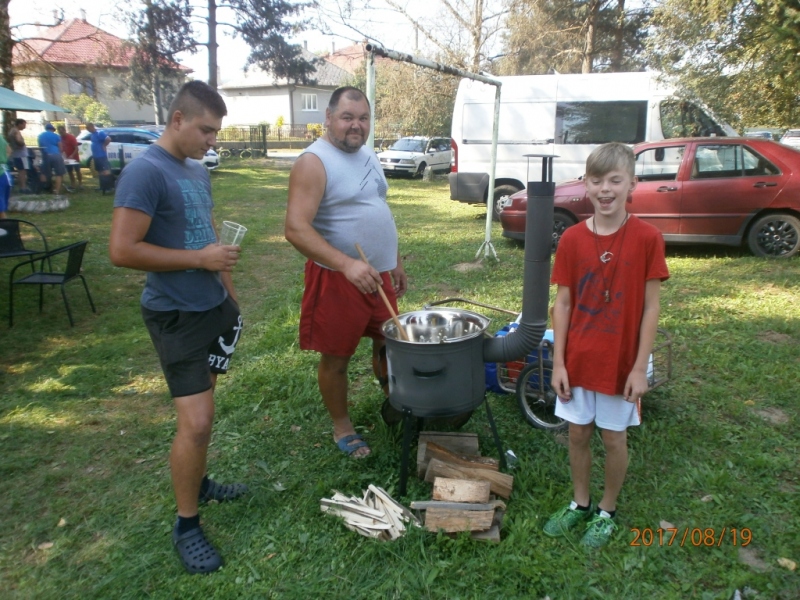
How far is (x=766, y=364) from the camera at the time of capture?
171 inches

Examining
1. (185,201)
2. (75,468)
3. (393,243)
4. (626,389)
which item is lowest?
(75,468)

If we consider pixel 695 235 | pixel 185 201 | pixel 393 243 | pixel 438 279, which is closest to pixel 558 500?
pixel 393 243

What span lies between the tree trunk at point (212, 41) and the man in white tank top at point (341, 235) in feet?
81.2

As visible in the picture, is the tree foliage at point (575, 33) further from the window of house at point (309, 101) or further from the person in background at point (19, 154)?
the window of house at point (309, 101)

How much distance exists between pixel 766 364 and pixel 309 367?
3.28m

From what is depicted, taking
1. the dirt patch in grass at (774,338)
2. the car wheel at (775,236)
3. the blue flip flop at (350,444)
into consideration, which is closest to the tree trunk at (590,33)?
the car wheel at (775,236)

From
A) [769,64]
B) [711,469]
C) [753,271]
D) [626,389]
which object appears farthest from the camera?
[769,64]

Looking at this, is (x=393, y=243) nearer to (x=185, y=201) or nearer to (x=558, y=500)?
(x=185, y=201)

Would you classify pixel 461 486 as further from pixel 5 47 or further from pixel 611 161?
pixel 5 47

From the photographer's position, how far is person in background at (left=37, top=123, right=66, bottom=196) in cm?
1370

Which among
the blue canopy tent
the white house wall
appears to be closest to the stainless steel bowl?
the blue canopy tent

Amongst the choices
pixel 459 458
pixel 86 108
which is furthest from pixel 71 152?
pixel 86 108
